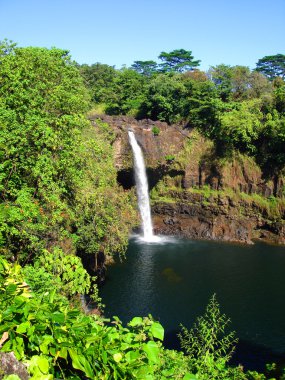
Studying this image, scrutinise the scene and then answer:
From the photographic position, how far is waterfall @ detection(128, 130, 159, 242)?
117 feet

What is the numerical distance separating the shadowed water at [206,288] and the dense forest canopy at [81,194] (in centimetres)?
134

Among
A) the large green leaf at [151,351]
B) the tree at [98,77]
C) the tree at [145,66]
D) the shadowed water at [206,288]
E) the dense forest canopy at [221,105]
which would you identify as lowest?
the shadowed water at [206,288]

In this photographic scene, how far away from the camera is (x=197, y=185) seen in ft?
120

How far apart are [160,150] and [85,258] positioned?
56.9 feet

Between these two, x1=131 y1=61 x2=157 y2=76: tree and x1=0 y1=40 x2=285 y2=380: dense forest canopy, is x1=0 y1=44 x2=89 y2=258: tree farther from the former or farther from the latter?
x1=131 y1=61 x2=157 y2=76: tree

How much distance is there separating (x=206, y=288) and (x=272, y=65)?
171 ft

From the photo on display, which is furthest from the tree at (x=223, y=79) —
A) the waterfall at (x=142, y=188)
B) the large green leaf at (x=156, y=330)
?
the large green leaf at (x=156, y=330)

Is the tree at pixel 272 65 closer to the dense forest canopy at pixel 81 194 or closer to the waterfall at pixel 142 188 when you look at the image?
the dense forest canopy at pixel 81 194

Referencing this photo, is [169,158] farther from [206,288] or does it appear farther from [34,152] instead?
[34,152]

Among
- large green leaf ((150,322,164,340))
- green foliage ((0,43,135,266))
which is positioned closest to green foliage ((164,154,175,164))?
green foliage ((0,43,135,266))

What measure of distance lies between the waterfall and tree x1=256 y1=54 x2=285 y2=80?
36.9 m

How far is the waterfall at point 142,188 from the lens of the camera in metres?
35.8

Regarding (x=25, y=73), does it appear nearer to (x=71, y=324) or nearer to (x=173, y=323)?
(x=173, y=323)

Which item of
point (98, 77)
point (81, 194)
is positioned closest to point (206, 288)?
point (81, 194)
